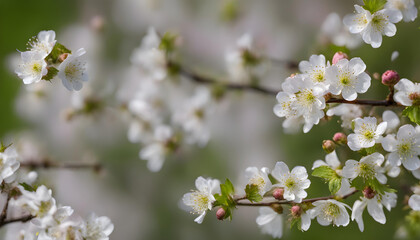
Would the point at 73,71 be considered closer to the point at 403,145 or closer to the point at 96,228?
the point at 96,228

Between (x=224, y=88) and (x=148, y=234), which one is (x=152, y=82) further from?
(x=148, y=234)

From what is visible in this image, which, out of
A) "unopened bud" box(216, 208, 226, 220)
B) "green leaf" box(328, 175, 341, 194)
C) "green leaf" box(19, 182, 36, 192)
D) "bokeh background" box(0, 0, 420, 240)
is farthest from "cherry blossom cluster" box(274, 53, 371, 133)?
"bokeh background" box(0, 0, 420, 240)

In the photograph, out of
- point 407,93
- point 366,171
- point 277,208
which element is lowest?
point 277,208

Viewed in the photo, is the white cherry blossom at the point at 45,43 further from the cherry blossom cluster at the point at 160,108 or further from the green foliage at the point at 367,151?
the green foliage at the point at 367,151

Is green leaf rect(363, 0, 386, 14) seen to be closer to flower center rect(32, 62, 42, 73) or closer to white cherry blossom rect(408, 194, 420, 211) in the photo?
white cherry blossom rect(408, 194, 420, 211)

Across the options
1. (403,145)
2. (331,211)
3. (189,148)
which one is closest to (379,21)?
(403,145)
